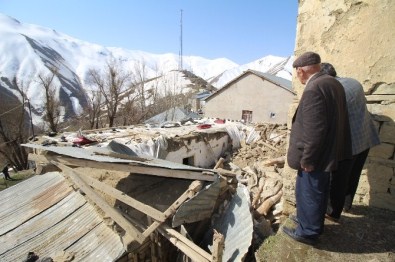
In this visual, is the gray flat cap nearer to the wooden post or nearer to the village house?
the wooden post

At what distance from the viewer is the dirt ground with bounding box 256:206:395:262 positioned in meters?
2.27

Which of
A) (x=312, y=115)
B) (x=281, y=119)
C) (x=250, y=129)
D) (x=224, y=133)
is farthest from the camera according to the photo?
(x=281, y=119)

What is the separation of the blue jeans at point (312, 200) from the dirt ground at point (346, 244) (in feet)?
0.56

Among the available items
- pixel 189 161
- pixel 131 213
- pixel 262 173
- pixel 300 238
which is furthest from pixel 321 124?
pixel 189 161

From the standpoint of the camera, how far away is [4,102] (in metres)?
23.0

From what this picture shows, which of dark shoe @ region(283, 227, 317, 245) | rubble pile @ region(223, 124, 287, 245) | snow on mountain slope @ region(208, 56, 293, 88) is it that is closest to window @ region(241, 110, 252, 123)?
rubble pile @ region(223, 124, 287, 245)

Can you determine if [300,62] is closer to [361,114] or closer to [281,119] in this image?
[361,114]

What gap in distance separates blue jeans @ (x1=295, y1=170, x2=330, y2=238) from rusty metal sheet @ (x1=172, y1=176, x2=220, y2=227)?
1.70 metres

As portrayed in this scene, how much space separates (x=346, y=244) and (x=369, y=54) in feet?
6.89

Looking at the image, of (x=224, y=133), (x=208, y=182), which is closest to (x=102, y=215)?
(x=208, y=182)

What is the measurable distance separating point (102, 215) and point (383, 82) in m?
4.32

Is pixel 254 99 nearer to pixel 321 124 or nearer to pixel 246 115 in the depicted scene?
pixel 246 115

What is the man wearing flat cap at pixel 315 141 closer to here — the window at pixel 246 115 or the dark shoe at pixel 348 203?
the dark shoe at pixel 348 203

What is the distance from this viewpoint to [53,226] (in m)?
3.96
